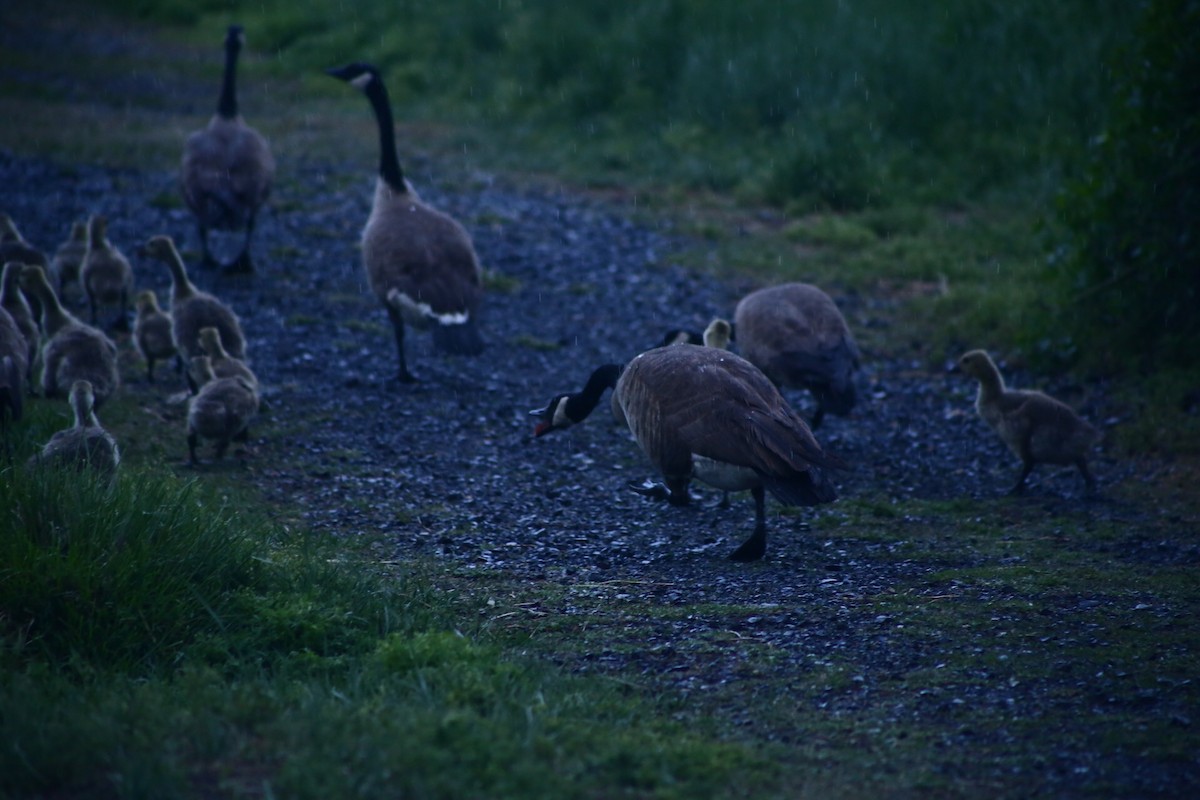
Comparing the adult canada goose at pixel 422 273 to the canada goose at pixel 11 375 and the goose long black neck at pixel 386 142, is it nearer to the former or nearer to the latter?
the goose long black neck at pixel 386 142

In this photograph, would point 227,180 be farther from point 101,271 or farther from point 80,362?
point 80,362

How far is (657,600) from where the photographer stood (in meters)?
6.59

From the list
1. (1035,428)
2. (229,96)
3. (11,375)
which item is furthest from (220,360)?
(1035,428)

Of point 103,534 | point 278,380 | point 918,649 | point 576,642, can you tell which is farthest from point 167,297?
point 918,649

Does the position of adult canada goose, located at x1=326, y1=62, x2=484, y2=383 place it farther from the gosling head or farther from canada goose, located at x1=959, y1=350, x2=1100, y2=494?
canada goose, located at x1=959, y1=350, x2=1100, y2=494

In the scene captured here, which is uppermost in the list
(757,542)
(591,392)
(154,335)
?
(591,392)

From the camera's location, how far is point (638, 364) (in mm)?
7848

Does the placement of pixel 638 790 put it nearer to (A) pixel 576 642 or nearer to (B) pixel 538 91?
(A) pixel 576 642

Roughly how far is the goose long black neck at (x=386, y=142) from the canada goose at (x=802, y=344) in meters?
3.55

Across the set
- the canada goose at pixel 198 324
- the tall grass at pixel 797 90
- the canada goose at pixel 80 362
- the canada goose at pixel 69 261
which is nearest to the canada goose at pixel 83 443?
the canada goose at pixel 80 362

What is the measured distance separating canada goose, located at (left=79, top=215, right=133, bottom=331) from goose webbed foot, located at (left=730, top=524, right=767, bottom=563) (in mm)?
6607

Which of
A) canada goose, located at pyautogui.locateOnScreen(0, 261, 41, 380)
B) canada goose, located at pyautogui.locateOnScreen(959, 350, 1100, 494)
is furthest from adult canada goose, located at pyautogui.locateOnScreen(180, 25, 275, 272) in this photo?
canada goose, located at pyautogui.locateOnScreen(959, 350, 1100, 494)

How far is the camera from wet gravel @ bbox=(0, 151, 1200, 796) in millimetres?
5730

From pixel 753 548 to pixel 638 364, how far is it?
138 centimetres
